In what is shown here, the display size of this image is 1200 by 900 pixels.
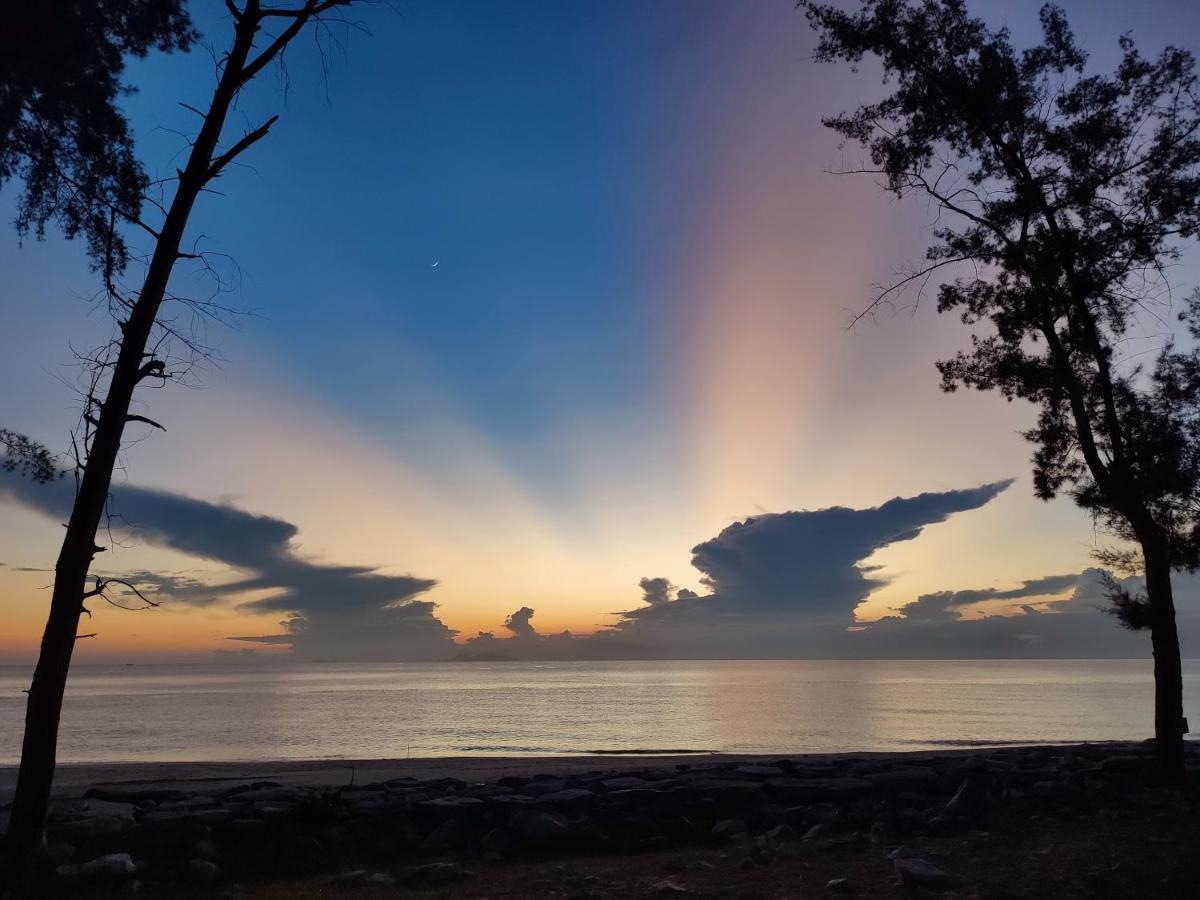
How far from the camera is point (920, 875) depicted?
8773 millimetres

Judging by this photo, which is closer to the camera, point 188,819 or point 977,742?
point 188,819

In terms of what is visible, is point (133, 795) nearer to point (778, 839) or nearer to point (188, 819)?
point (188, 819)

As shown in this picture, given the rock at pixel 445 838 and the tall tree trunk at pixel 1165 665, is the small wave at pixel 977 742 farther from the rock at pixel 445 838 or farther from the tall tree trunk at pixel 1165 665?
the rock at pixel 445 838

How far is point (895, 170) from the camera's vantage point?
58.7 ft

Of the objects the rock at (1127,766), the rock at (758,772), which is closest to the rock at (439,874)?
the rock at (758,772)

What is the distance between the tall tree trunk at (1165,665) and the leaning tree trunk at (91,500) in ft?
54.2

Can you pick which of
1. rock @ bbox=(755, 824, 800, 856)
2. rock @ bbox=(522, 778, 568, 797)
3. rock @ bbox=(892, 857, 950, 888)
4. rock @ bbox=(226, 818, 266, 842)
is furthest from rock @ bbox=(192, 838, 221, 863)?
rock @ bbox=(892, 857, 950, 888)

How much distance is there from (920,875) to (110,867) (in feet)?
29.2

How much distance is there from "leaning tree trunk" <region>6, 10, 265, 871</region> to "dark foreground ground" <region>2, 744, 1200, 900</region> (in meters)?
0.78

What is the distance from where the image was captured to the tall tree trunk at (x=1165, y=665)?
1441 cm

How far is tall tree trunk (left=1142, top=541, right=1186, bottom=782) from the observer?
47.3 ft

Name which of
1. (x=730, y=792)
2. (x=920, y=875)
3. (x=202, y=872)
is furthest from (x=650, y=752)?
(x=920, y=875)

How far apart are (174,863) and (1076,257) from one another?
17.9 m

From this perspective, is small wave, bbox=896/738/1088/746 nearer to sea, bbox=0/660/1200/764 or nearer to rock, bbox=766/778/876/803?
sea, bbox=0/660/1200/764
